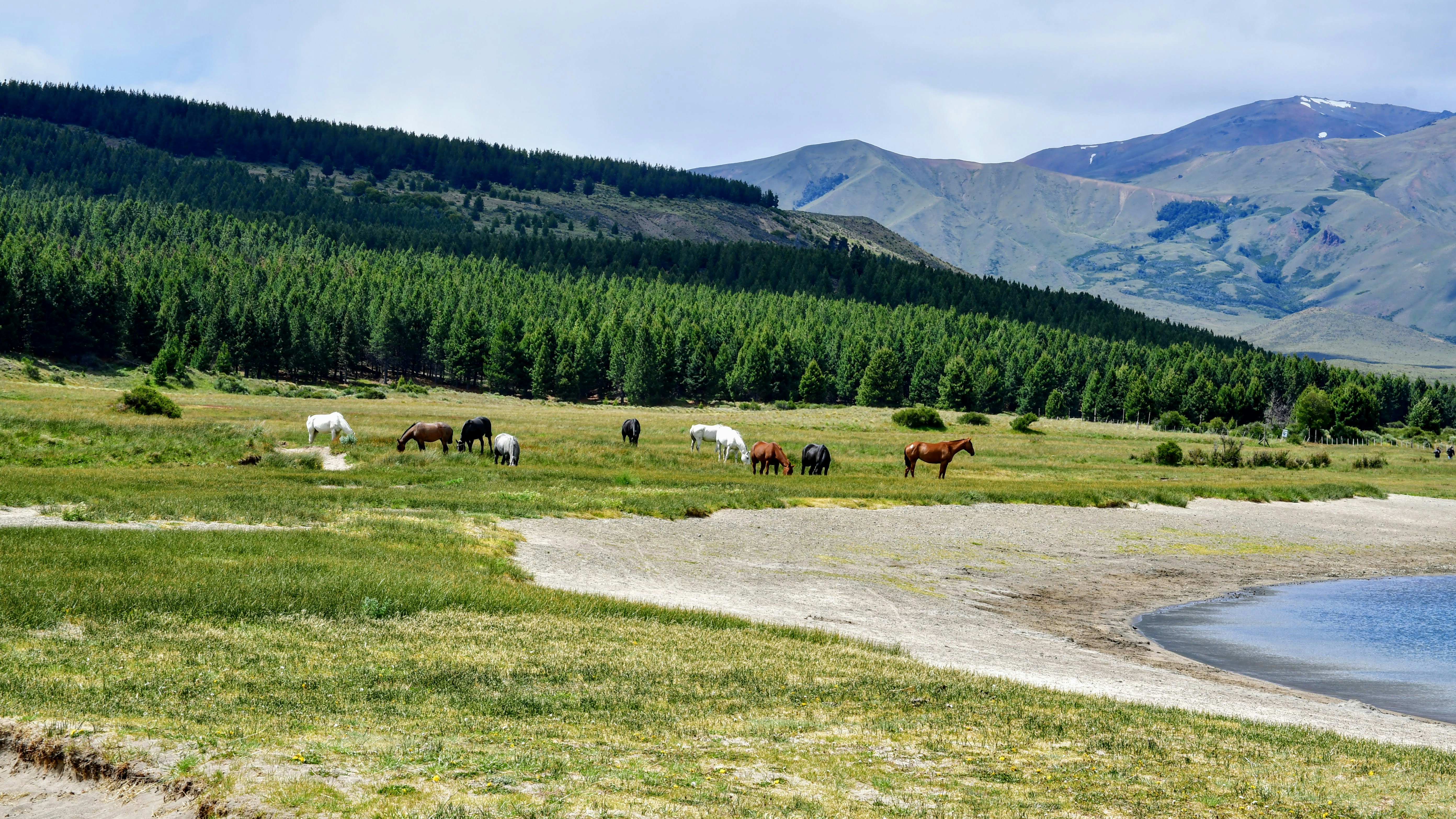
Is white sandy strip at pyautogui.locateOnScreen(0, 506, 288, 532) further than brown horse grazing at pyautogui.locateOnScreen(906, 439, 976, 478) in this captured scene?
No

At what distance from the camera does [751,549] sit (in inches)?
1282

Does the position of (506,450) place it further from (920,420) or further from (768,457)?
(920,420)

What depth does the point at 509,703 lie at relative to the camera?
43.3 ft

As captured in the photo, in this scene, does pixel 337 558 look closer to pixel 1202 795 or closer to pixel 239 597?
pixel 239 597

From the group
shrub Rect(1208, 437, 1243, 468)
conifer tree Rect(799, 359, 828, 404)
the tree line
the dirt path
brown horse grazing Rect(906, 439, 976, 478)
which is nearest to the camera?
the dirt path

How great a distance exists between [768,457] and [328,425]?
23.2 metres

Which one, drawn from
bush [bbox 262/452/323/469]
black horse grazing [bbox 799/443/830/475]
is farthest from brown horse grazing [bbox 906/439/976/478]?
bush [bbox 262/452/323/469]

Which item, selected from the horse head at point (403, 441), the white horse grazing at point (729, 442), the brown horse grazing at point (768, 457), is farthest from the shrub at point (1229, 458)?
the horse head at point (403, 441)

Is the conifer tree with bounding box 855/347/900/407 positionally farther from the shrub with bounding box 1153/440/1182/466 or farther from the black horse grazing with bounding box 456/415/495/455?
the black horse grazing with bounding box 456/415/495/455

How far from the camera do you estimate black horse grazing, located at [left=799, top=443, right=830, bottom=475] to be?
56.7 m

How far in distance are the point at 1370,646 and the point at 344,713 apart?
22.8 m

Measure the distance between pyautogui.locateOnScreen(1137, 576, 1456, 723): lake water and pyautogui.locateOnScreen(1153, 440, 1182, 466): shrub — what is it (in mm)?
46909

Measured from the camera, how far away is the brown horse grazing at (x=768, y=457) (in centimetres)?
5675

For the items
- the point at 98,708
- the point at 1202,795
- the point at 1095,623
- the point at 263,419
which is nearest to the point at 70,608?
the point at 98,708
